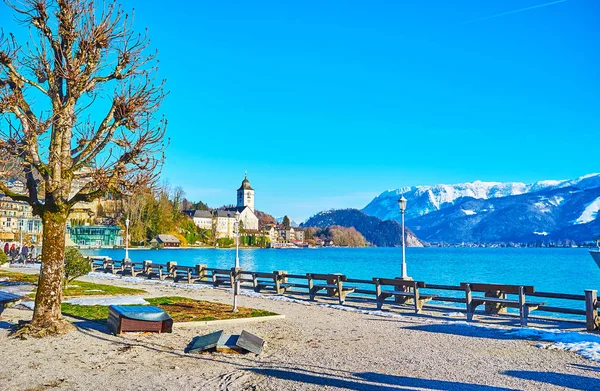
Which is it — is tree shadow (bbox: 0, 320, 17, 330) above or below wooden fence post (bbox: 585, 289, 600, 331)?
below

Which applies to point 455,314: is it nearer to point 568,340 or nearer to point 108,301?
point 568,340

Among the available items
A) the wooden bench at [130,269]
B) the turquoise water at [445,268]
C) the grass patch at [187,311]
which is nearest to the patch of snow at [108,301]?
the grass patch at [187,311]

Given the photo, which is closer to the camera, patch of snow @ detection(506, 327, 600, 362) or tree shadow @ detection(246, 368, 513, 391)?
tree shadow @ detection(246, 368, 513, 391)

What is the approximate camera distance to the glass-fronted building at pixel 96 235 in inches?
4914

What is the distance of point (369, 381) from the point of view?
25.8 feet

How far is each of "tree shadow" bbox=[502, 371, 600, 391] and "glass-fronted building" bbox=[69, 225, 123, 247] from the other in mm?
127275

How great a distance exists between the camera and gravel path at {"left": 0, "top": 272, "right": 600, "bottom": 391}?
7.73 metres

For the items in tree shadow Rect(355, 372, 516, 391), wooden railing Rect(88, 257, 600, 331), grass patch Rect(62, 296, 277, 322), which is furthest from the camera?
grass patch Rect(62, 296, 277, 322)

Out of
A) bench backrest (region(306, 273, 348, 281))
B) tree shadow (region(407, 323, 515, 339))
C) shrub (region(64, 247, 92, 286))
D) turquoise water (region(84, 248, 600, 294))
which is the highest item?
shrub (region(64, 247, 92, 286))

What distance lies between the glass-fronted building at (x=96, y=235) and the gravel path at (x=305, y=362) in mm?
121195

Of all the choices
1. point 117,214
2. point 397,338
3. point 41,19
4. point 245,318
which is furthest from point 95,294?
point 117,214

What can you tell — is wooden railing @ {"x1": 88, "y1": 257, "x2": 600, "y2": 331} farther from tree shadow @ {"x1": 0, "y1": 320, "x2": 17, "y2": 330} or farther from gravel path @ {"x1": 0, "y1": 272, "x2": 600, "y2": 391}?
tree shadow @ {"x1": 0, "y1": 320, "x2": 17, "y2": 330}

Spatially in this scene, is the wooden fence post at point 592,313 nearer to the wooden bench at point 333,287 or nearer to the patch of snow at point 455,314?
the patch of snow at point 455,314

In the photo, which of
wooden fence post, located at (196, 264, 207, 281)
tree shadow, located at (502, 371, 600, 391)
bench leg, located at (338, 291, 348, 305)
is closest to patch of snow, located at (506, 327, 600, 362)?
tree shadow, located at (502, 371, 600, 391)
